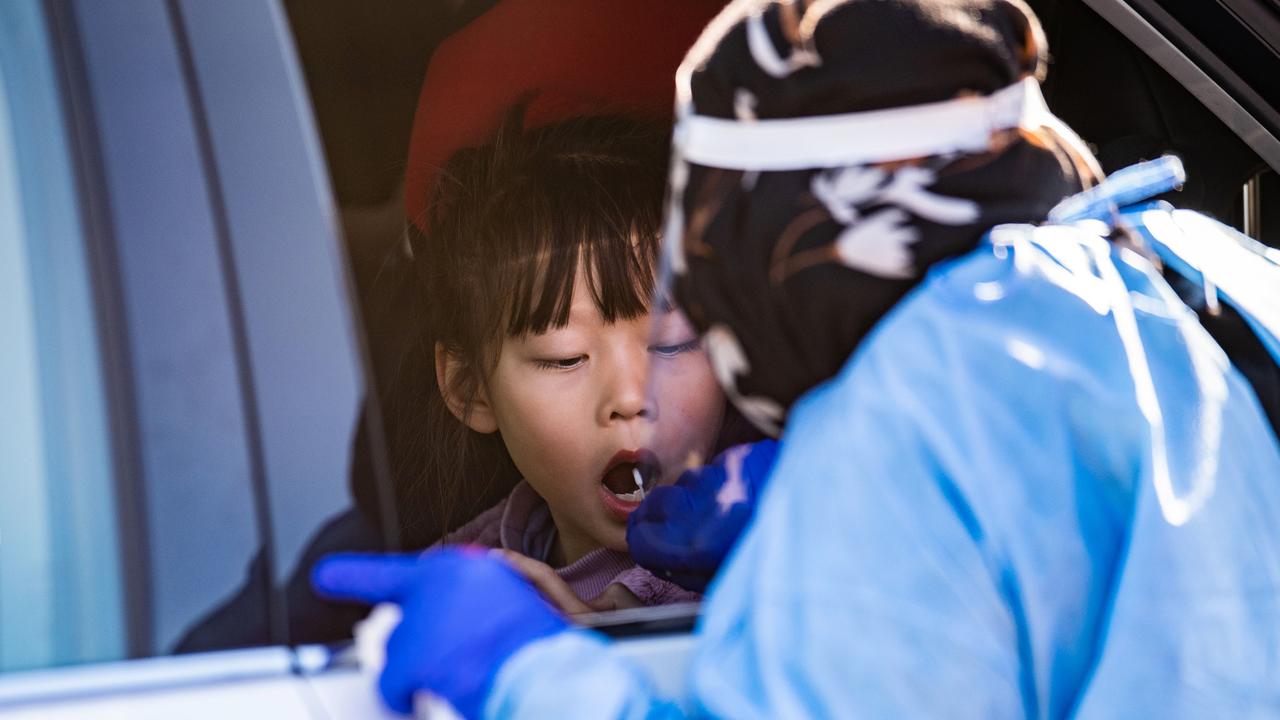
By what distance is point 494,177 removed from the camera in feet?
7.11

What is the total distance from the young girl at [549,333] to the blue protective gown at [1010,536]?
2.46 feet

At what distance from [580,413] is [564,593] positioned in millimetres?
296

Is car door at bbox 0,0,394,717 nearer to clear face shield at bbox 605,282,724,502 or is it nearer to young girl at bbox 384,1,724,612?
clear face shield at bbox 605,282,724,502

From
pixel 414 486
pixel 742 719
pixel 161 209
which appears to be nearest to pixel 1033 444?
pixel 742 719

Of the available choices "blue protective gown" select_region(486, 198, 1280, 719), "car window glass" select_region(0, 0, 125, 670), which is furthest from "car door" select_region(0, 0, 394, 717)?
"blue protective gown" select_region(486, 198, 1280, 719)

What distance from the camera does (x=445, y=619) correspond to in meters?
0.99

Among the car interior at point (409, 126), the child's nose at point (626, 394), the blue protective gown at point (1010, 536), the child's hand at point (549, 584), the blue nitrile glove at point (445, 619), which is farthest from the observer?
the car interior at point (409, 126)

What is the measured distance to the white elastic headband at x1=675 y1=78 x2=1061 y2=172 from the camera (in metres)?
0.98

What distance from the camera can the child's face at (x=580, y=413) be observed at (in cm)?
189

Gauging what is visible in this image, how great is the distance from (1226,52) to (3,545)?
5.25 feet

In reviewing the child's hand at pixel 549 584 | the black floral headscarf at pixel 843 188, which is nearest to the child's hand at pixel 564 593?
the child's hand at pixel 549 584

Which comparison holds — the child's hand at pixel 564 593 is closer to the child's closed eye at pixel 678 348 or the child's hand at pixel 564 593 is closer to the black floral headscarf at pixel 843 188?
the child's closed eye at pixel 678 348

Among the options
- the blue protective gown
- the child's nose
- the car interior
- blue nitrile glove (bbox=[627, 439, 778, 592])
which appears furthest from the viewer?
the car interior

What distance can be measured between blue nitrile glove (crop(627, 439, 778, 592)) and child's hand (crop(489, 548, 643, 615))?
0.24 meters
